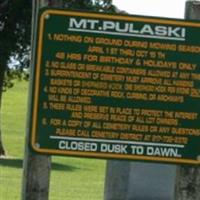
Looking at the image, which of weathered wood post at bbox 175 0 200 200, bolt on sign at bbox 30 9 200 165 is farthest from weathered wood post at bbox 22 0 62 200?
weathered wood post at bbox 175 0 200 200

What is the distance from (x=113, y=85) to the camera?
755 centimetres

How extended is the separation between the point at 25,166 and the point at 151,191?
3.89 metres

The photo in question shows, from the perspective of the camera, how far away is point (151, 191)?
11.6m

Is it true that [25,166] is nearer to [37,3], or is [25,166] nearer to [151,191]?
[37,3]

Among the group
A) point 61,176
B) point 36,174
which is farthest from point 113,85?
point 61,176

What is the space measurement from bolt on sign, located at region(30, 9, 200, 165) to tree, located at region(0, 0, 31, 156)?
2425 cm

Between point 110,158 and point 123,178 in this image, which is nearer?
point 110,158

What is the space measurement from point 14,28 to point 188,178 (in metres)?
25.3

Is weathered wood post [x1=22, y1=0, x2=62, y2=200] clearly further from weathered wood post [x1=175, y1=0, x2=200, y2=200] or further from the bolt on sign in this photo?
weathered wood post [x1=175, y1=0, x2=200, y2=200]

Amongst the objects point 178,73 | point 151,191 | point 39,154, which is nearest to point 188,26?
point 178,73

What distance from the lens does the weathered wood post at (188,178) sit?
7863 mm

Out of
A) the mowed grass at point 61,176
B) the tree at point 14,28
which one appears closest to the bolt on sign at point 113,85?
the mowed grass at point 61,176

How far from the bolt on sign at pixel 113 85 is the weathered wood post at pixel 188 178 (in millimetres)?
257

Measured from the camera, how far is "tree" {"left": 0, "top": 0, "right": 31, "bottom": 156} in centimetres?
3189
